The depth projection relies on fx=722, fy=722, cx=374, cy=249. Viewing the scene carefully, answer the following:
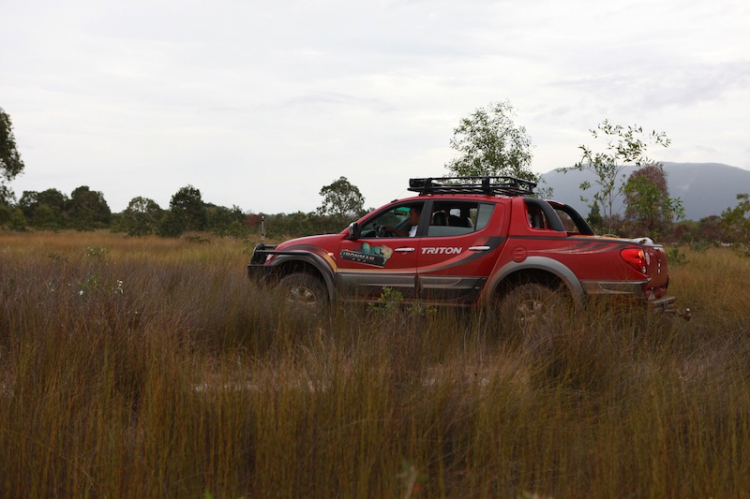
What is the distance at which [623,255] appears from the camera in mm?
7426

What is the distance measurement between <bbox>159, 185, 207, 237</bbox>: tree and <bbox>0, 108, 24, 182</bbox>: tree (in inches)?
469

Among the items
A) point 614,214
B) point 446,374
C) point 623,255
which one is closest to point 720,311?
point 623,255

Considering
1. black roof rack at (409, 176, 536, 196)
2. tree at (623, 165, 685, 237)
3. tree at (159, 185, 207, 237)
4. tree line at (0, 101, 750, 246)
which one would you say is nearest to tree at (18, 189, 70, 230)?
tree line at (0, 101, 750, 246)

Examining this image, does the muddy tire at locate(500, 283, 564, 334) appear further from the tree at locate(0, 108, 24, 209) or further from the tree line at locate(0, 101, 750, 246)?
the tree at locate(0, 108, 24, 209)

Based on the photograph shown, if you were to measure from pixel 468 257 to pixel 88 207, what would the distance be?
59.3 m

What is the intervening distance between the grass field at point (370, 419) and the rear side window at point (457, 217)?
239cm

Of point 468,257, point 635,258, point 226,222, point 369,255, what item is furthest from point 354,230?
point 226,222

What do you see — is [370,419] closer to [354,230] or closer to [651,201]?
[354,230]

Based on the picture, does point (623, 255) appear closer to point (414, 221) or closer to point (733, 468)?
point (414, 221)

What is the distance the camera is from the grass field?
353 centimetres

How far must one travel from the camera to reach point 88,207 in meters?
61.7

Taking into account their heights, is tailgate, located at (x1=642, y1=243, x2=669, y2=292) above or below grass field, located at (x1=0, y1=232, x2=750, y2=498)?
above

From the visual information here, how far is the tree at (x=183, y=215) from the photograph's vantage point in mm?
35312

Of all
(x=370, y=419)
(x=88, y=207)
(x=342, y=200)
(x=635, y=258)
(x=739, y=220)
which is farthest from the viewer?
(x=88, y=207)
